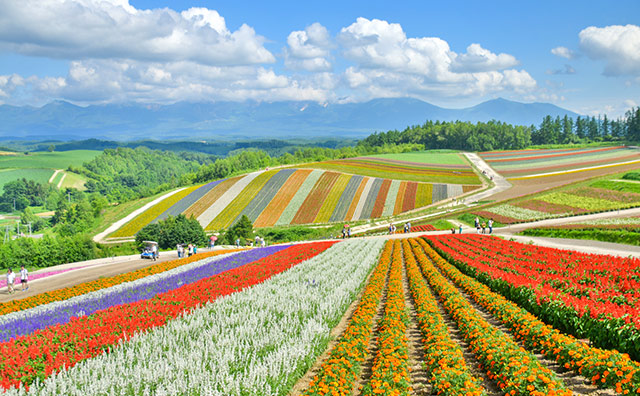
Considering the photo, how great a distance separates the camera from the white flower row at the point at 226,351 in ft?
27.3

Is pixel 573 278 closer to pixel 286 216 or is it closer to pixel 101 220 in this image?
pixel 286 216

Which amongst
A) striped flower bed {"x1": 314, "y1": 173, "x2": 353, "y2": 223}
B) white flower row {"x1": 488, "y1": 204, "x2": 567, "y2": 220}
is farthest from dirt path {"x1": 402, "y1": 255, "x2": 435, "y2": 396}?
striped flower bed {"x1": 314, "y1": 173, "x2": 353, "y2": 223}

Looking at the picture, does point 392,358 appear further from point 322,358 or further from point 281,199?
point 281,199

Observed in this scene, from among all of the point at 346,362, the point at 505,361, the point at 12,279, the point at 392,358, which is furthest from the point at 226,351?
the point at 12,279

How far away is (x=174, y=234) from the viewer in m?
57.9

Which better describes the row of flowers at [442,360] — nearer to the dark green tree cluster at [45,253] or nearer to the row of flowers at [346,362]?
the row of flowers at [346,362]

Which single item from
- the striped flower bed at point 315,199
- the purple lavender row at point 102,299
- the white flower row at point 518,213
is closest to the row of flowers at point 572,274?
the purple lavender row at point 102,299

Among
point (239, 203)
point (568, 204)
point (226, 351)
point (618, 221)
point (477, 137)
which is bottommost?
point (618, 221)

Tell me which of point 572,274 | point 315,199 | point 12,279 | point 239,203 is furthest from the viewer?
point 239,203

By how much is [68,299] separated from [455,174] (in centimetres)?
8904

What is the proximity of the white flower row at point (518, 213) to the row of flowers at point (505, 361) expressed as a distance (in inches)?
1785

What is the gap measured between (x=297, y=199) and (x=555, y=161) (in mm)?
70736

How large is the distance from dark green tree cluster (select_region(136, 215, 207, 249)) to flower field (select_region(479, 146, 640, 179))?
70.0 meters

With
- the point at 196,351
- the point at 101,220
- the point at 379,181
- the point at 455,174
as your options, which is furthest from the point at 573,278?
the point at 101,220
